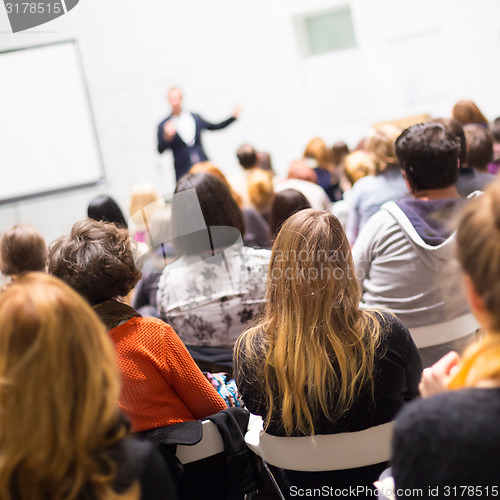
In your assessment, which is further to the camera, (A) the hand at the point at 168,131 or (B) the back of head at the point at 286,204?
(A) the hand at the point at 168,131

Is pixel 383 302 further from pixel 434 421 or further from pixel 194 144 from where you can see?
pixel 194 144

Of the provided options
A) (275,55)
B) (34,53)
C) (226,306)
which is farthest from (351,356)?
(275,55)

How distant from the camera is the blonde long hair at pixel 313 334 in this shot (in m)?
1.47

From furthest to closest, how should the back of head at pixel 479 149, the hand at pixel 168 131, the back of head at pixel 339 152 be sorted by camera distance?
the hand at pixel 168 131 < the back of head at pixel 339 152 < the back of head at pixel 479 149

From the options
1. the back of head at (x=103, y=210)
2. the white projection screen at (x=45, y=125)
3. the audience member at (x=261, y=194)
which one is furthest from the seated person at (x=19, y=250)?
the white projection screen at (x=45, y=125)

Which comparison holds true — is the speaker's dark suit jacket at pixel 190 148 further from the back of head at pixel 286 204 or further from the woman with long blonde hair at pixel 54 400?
the woman with long blonde hair at pixel 54 400

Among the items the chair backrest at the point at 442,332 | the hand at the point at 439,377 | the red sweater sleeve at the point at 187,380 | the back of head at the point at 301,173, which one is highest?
the back of head at the point at 301,173

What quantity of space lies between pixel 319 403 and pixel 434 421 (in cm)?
65

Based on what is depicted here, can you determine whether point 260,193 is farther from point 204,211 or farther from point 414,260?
point 414,260

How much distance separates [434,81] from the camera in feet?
23.9

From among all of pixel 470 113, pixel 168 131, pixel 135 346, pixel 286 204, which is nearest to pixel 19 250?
pixel 135 346

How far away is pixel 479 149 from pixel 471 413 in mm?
2601

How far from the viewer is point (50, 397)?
0.91m

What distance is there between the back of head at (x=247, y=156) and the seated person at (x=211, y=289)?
2.38 metres
